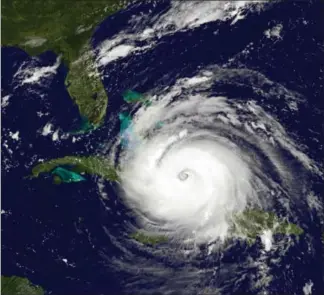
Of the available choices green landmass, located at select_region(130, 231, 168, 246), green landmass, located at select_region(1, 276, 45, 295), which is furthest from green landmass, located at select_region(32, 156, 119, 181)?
green landmass, located at select_region(1, 276, 45, 295)

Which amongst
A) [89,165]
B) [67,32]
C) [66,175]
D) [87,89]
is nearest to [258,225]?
[89,165]

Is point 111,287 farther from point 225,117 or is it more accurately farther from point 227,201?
point 225,117

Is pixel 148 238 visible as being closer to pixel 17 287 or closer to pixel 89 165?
pixel 89 165

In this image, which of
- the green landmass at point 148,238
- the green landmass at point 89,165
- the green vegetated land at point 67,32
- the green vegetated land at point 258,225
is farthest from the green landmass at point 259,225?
the green vegetated land at point 67,32

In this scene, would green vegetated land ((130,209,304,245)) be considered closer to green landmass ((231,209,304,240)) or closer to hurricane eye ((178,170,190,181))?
green landmass ((231,209,304,240))

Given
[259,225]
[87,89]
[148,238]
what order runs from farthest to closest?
[87,89] < [148,238] < [259,225]

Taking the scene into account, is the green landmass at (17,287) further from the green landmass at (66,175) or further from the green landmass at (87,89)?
the green landmass at (87,89)

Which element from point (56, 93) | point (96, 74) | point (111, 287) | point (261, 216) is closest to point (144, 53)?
point (96, 74)

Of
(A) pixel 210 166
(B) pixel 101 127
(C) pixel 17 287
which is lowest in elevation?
(C) pixel 17 287
